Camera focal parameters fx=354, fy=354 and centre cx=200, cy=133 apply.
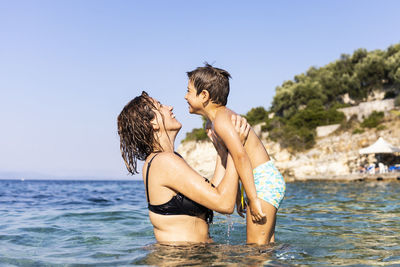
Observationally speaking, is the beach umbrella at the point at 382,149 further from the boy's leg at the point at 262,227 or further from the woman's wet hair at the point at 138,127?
the woman's wet hair at the point at 138,127

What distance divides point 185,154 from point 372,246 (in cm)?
5522

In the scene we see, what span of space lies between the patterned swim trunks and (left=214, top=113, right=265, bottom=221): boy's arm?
1.25 feet

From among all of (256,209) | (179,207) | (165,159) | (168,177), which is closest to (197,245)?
(179,207)

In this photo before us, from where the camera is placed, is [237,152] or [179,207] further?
[179,207]

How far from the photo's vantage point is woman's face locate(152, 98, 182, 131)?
3.56 metres

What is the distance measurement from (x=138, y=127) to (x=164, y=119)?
0.27m

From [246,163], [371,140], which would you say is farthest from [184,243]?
[371,140]

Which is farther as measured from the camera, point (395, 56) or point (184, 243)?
point (395, 56)

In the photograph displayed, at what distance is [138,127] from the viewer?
11.5 feet

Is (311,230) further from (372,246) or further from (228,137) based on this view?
(228,137)

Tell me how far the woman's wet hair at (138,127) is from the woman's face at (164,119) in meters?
0.04

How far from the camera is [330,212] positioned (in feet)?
29.0

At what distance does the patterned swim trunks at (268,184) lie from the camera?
387cm

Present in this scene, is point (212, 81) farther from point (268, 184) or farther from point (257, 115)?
point (257, 115)
